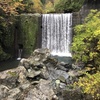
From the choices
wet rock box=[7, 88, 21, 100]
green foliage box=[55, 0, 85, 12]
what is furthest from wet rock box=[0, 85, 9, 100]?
green foliage box=[55, 0, 85, 12]

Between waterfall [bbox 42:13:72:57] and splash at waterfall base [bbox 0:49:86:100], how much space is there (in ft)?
21.6

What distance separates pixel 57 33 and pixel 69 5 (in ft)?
21.8

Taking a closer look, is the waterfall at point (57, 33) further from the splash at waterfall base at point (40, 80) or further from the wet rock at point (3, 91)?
the wet rock at point (3, 91)

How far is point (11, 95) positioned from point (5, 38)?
40.4ft

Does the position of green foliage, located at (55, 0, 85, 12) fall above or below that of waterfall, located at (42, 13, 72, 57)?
above

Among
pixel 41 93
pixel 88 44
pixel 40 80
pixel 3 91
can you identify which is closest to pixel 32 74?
pixel 40 80

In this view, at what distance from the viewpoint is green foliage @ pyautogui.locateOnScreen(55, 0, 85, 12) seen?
1028 inches

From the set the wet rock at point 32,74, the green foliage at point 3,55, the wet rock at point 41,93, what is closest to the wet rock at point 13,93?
the wet rock at point 41,93

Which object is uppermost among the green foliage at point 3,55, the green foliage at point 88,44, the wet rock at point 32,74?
the green foliage at point 88,44

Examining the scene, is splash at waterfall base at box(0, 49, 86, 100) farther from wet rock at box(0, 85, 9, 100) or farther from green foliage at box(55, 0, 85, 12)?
green foliage at box(55, 0, 85, 12)

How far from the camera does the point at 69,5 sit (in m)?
26.8

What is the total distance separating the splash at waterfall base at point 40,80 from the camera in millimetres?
9656

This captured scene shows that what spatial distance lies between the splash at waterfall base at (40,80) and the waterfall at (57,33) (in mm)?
6587

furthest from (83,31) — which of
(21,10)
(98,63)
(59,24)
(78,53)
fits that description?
(21,10)
